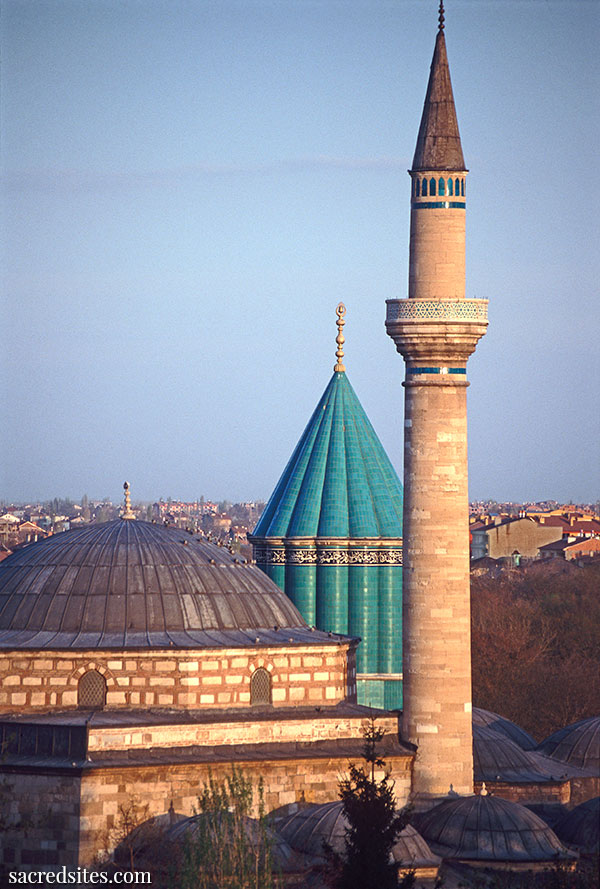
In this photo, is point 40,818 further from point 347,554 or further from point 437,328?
point 347,554

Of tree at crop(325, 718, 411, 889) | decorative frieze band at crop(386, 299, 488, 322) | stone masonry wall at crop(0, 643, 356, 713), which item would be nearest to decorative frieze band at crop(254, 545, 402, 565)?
decorative frieze band at crop(386, 299, 488, 322)

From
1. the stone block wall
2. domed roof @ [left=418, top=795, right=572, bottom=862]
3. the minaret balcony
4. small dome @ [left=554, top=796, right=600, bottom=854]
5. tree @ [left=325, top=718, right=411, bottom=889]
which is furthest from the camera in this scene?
the minaret balcony

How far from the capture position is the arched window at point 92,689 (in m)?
29.1

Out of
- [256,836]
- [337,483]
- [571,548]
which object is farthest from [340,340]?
[571,548]

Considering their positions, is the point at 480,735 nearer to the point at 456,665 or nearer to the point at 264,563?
the point at 456,665

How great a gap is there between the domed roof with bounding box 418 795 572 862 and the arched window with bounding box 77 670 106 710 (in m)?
4.59

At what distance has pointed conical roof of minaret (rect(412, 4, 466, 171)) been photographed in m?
31.5

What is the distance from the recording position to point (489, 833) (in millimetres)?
28047

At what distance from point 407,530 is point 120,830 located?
644 cm

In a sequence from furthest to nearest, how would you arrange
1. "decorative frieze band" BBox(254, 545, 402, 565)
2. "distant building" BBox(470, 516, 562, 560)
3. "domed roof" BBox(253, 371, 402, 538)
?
"distant building" BBox(470, 516, 562, 560) → "domed roof" BBox(253, 371, 402, 538) → "decorative frieze band" BBox(254, 545, 402, 565)

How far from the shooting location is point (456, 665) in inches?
1213

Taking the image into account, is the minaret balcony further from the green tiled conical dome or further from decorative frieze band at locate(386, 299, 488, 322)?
the green tiled conical dome

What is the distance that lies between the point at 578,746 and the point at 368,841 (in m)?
11.1

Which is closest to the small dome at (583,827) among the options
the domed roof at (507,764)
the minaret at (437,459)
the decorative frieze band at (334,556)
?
the minaret at (437,459)
